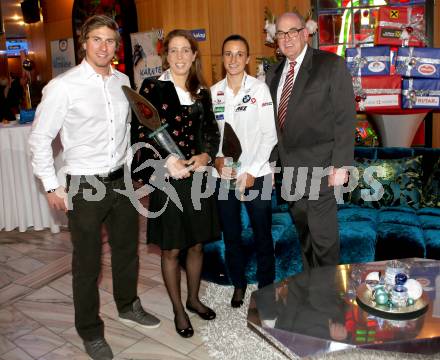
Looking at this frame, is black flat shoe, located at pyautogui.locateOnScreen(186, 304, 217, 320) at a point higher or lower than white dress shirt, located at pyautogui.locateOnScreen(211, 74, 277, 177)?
lower

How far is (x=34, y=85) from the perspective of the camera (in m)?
8.75

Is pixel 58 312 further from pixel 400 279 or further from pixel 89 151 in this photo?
pixel 400 279

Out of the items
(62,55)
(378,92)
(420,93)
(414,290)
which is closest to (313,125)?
(414,290)

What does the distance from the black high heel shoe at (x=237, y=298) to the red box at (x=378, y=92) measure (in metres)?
2.96

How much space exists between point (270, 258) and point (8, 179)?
2.72 metres

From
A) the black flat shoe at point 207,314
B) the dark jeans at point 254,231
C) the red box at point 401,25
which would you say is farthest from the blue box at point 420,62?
the black flat shoe at point 207,314

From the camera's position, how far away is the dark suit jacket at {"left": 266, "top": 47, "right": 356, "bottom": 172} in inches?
90.5

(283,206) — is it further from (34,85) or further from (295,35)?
(34,85)

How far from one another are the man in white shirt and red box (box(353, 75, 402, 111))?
10.9ft

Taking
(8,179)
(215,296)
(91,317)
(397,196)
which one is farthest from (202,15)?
(91,317)

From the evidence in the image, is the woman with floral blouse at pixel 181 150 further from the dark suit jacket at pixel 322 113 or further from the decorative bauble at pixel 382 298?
the decorative bauble at pixel 382 298

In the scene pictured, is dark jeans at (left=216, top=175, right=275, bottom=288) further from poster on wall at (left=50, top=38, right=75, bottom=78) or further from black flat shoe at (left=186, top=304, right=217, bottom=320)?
poster on wall at (left=50, top=38, right=75, bottom=78)

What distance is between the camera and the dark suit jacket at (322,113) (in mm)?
2299

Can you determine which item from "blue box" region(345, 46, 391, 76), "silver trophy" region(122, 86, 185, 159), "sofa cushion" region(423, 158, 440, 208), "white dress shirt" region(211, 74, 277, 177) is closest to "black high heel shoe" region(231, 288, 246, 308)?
"white dress shirt" region(211, 74, 277, 177)
